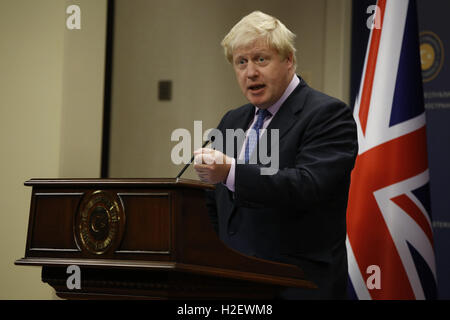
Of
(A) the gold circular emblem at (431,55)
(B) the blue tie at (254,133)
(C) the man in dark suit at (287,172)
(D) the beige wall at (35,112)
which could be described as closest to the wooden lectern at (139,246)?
(C) the man in dark suit at (287,172)

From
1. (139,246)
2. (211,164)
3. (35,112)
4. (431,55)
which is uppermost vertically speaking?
(431,55)

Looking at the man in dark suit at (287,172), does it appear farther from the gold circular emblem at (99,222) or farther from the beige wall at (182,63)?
the beige wall at (182,63)

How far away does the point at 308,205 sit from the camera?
2.00 metres

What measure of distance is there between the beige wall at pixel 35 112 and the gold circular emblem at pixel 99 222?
2093mm

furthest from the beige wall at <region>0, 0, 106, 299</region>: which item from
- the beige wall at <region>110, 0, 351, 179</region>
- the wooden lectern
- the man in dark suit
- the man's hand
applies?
the man's hand

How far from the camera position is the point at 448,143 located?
381 centimetres

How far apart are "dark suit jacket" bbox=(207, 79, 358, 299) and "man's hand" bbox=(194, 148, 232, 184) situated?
12cm

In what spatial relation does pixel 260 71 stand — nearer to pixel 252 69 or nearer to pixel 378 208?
pixel 252 69

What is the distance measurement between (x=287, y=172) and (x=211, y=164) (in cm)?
29

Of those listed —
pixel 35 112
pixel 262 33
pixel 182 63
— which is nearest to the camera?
pixel 262 33

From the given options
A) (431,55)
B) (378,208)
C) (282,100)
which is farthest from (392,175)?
(431,55)

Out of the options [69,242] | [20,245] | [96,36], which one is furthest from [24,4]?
[69,242]

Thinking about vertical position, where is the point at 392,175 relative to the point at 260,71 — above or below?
below

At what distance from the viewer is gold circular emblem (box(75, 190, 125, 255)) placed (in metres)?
1.69
